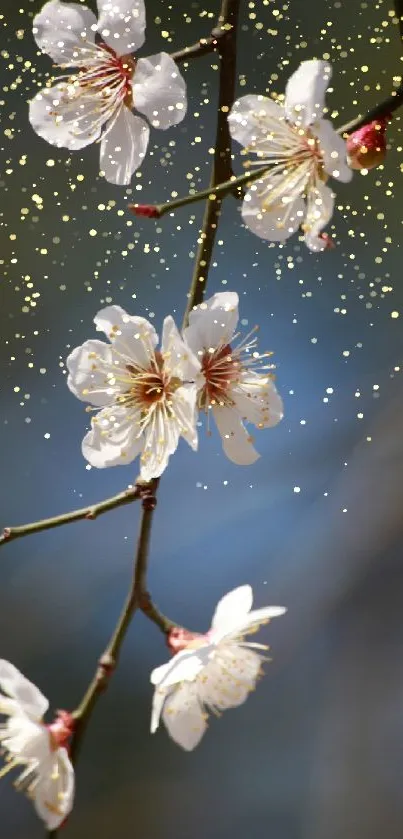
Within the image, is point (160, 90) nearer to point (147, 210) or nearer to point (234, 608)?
point (147, 210)

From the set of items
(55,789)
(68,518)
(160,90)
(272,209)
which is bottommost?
(55,789)

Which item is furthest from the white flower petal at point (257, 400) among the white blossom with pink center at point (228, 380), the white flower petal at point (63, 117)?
the white flower petal at point (63, 117)

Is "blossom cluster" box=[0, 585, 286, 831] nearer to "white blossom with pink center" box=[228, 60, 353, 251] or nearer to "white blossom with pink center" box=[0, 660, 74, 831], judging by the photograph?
"white blossom with pink center" box=[0, 660, 74, 831]

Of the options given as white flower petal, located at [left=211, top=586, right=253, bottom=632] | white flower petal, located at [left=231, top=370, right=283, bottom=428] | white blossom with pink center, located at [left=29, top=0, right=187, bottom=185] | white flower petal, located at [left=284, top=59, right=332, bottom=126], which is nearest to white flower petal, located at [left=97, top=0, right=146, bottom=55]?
white blossom with pink center, located at [left=29, top=0, right=187, bottom=185]

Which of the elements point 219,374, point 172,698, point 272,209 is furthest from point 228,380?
point 172,698

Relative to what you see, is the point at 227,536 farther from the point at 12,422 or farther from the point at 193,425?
the point at 193,425

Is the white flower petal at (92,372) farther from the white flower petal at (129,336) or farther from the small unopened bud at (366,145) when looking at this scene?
the small unopened bud at (366,145)
